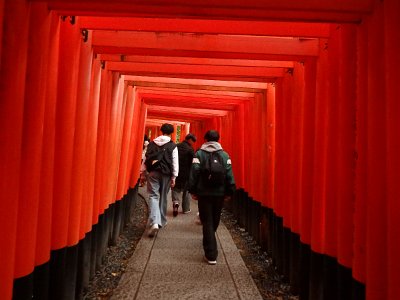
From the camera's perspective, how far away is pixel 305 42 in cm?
370

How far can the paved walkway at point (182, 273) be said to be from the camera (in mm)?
4146

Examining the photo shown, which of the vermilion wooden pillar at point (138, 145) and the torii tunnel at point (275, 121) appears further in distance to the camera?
the vermilion wooden pillar at point (138, 145)

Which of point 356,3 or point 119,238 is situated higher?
point 356,3

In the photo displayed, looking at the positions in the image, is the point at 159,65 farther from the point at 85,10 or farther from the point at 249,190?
the point at 249,190

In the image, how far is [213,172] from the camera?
17.1ft

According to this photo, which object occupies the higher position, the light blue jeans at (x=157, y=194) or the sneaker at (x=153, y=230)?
the light blue jeans at (x=157, y=194)

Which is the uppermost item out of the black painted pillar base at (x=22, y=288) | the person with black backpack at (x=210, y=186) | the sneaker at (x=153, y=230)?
the person with black backpack at (x=210, y=186)

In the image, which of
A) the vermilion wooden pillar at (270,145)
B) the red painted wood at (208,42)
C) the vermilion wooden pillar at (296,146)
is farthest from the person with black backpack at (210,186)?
the red painted wood at (208,42)

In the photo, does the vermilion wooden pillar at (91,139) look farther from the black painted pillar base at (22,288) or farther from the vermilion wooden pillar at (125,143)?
the vermilion wooden pillar at (125,143)

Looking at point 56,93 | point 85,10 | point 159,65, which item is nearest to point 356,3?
point 85,10

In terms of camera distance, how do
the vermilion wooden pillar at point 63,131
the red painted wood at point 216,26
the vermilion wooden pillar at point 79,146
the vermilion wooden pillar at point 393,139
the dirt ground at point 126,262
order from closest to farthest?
the vermilion wooden pillar at point 393,139 → the vermilion wooden pillar at point 63,131 → the red painted wood at point 216,26 → the vermilion wooden pillar at point 79,146 → the dirt ground at point 126,262

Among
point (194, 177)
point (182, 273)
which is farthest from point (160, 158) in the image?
point (182, 273)

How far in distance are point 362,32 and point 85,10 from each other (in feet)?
6.35

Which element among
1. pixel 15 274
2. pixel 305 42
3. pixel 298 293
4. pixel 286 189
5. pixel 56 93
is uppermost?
pixel 305 42
